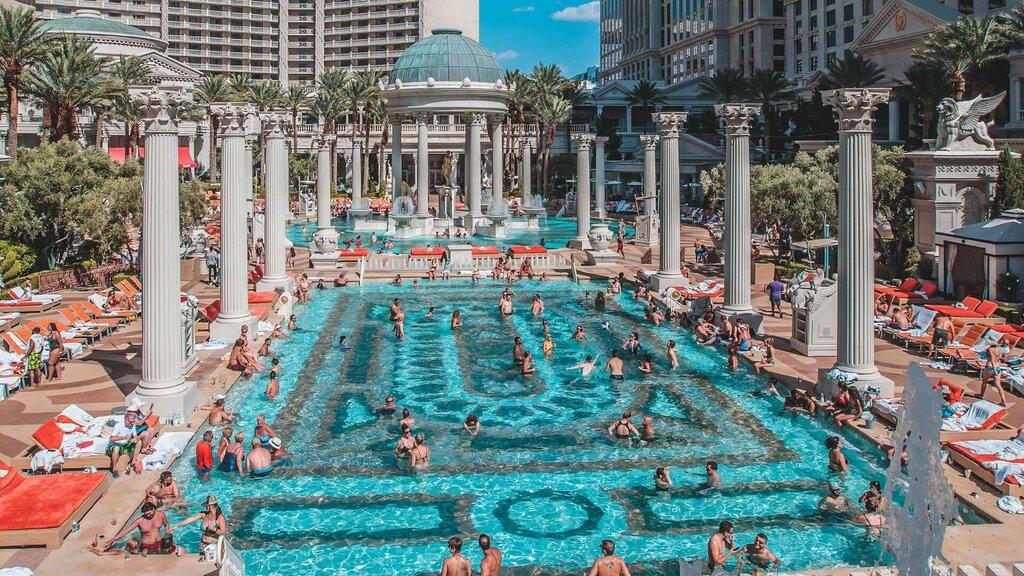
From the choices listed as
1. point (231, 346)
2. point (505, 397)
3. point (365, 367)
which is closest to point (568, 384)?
point (505, 397)

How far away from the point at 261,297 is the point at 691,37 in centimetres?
11312

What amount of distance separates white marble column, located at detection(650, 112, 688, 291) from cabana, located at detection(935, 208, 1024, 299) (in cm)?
997

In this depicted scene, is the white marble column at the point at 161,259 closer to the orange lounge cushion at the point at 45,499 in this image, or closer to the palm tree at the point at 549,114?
the orange lounge cushion at the point at 45,499

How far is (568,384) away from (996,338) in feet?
38.7

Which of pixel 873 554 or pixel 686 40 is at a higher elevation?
pixel 686 40

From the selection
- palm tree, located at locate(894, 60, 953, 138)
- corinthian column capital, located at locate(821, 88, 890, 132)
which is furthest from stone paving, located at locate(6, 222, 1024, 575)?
palm tree, located at locate(894, 60, 953, 138)

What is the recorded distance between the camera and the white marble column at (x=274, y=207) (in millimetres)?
31781

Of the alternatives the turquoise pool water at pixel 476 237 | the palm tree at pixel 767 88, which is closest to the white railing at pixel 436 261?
the turquoise pool water at pixel 476 237

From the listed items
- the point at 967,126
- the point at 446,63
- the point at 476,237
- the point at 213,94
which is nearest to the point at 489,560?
the point at 967,126

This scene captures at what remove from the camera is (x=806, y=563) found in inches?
503

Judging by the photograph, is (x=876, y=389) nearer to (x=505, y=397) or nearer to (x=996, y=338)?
(x=996, y=338)

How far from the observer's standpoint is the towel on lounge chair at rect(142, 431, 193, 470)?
Result: 1595 centimetres

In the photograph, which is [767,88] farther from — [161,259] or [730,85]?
[161,259]

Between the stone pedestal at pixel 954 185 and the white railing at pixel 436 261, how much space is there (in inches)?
663
